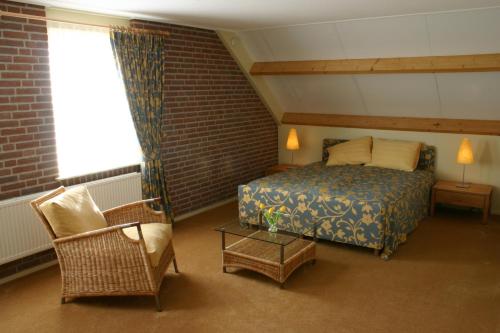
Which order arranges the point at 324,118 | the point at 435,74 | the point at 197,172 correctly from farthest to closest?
the point at 324,118, the point at 197,172, the point at 435,74

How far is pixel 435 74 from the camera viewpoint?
4961mm

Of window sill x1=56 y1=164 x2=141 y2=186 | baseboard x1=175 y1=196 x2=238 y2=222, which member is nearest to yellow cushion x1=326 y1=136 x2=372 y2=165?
baseboard x1=175 y1=196 x2=238 y2=222

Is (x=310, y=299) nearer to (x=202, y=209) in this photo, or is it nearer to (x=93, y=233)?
(x=93, y=233)

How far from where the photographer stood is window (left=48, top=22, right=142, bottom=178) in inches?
154

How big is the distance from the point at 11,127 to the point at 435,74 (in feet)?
14.0

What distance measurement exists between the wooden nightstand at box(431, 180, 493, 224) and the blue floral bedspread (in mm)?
109

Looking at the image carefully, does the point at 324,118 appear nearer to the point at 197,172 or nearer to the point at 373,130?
the point at 373,130

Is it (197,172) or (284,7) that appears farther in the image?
(197,172)

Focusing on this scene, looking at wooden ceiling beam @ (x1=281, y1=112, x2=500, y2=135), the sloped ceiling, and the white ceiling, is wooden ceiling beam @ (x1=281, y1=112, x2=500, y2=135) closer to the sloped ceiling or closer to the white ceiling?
the sloped ceiling

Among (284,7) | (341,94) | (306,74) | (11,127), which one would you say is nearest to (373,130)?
(341,94)

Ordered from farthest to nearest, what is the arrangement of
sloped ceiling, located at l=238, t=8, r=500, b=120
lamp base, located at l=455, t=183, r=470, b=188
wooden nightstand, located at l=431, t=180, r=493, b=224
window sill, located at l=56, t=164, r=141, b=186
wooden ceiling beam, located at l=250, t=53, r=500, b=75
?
lamp base, located at l=455, t=183, r=470, b=188, wooden nightstand, located at l=431, t=180, r=493, b=224, wooden ceiling beam, located at l=250, t=53, r=500, b=75, sloped ceiling, located at l=238, t=8, r=500, b=120, window sill, located at l=56, t=164, r=141, b=186

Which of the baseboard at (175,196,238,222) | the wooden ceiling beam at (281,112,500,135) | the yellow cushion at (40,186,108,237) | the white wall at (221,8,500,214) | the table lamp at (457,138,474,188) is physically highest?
the white wall at (221,8,500,214)

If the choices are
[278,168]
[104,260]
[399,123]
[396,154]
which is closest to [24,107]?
[104,260]

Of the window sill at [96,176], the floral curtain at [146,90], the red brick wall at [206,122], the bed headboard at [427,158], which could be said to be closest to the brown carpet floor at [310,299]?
the window sill at [96,176]
